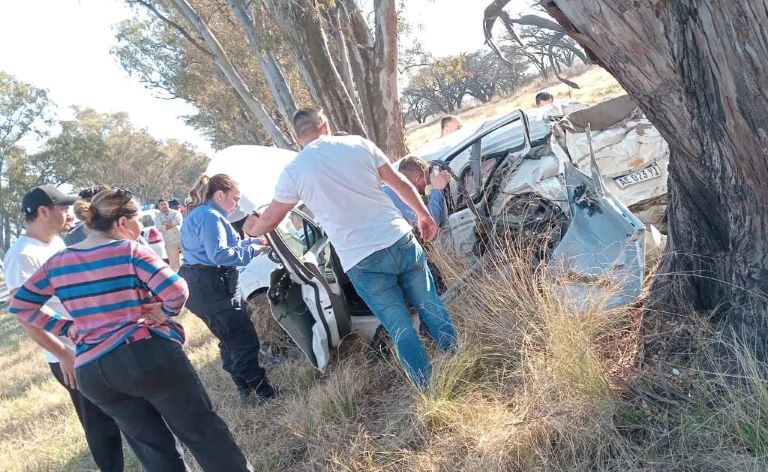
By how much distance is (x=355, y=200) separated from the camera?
3.27 meters

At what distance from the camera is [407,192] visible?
11.5 feet

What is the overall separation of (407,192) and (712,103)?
5.51ft

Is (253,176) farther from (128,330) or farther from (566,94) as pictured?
(566,94)

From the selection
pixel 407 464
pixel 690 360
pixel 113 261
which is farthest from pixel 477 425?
pixel 113 261

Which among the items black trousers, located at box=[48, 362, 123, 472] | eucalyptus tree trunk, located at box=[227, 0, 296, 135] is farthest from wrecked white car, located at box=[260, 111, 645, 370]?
eucalyptus tree trunk, located at box=[227, 0, 296, 135]

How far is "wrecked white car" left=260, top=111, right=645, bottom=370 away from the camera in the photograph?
3570mm

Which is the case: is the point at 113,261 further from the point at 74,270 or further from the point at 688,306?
the point at 688,306

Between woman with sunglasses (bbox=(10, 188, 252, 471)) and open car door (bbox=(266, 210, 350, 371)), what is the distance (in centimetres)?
144

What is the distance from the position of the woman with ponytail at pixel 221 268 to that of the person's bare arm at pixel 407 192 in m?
1.22

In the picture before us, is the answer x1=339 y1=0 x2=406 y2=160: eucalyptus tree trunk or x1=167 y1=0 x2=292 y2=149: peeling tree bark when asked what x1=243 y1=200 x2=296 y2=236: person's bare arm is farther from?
x1=167 y1=0 x2=292 y2=149: peeling tree bark

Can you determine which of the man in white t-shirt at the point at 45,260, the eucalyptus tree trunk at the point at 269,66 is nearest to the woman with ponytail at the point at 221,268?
the man in white t-shirt at the point at 45,260

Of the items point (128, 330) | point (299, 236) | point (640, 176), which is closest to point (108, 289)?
point (128, 330)

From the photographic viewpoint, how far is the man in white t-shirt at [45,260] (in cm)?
316

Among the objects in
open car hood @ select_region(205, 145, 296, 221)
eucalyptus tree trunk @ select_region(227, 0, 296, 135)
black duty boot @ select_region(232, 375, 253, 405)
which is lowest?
black duty boot @ select_region(232, 375, 253, 405)
